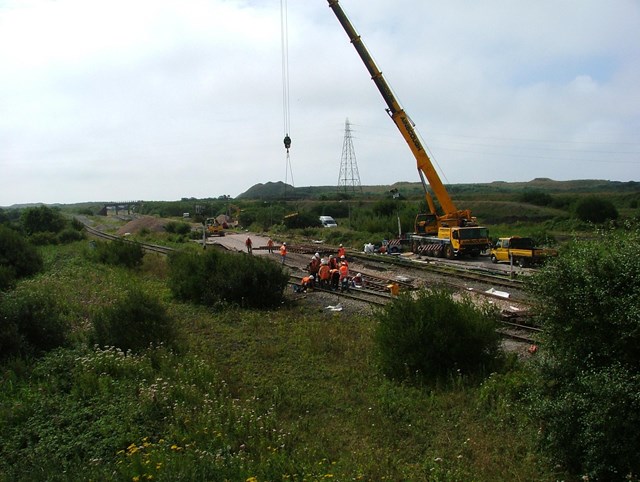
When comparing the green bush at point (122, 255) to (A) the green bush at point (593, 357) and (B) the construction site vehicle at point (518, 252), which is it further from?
(A) the green bush at point (593, 357)

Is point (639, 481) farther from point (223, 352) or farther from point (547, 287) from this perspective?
point (223, 352)

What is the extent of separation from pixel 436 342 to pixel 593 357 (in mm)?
3920

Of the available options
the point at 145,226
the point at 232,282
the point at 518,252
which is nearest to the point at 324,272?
the point at 232,282

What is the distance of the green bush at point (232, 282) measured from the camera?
19.3 metres

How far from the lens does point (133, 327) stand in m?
13.2

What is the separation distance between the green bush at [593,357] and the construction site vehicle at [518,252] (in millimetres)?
18384

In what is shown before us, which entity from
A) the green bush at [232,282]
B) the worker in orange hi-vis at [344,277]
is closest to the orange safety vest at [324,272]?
the worker in orange hi-vis at [344,277]

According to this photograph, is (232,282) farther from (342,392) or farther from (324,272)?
(342,392)

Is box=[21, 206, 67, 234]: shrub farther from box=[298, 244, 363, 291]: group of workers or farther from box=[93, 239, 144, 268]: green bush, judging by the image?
box=[298, 244, 363, 291]: group of workers

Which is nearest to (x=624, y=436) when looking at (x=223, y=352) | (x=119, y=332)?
(x=223, y=352)

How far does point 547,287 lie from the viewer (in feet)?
26.4

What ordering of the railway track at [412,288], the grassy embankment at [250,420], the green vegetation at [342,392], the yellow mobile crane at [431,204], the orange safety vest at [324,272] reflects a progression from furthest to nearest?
the yellow mobile crane at [431,204], the orange safety vest at [324,272], the railway track at [412,288], the grassy embankment at [250,420], the green vegetation at [342,392]

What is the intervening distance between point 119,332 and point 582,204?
50885 millimetres

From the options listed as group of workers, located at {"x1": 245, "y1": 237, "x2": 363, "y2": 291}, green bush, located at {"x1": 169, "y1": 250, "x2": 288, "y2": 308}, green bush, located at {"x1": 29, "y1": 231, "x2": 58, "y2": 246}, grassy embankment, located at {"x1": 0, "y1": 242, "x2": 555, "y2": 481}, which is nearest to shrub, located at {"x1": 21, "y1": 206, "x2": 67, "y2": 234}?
green bush, located at {"x1": 29, "y1": 231, "x2": 58, "y2": 246}
